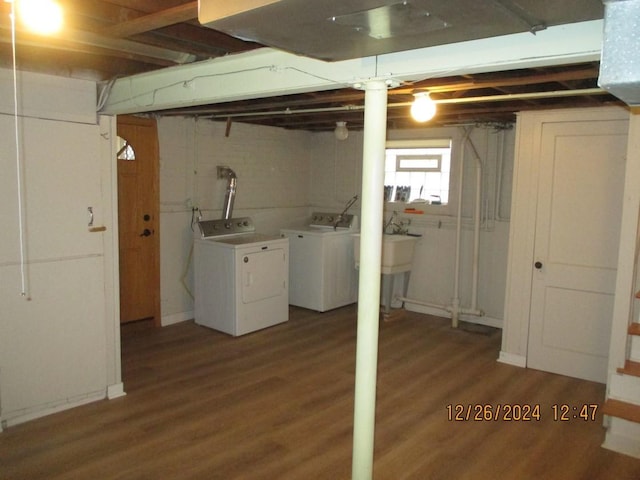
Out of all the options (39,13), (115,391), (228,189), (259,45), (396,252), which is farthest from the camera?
(228,189)

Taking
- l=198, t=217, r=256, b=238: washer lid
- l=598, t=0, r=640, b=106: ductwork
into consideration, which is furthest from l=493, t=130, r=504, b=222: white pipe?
l=598, t=0, r=640, b=106: ductwork

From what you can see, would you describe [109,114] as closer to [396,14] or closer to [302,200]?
[396,14]

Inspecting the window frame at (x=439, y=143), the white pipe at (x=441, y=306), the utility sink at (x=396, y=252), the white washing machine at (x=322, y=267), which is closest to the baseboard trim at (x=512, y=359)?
the white pipe at (x=441, y=306)

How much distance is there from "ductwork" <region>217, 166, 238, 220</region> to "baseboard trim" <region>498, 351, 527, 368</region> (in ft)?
10.2

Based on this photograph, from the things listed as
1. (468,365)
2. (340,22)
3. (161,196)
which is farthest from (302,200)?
(340,22)

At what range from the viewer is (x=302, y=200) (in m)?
6.86

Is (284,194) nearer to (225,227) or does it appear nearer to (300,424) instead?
(225,227)

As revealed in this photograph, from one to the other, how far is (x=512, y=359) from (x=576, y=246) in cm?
109

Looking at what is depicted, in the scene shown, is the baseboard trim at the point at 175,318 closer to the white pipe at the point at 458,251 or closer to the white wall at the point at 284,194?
the white wall at the point at 284,194

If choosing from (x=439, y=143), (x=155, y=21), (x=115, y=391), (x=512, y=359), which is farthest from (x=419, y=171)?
(x=155, y=21)

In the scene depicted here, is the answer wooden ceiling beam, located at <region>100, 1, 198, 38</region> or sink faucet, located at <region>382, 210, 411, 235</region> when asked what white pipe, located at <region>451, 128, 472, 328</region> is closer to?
sink faucet, located at <region>382, 210, 411, 235</region>

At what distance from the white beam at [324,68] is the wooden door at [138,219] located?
5.24 feet

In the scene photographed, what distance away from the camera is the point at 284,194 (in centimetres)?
655

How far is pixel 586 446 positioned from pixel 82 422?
3.10m
